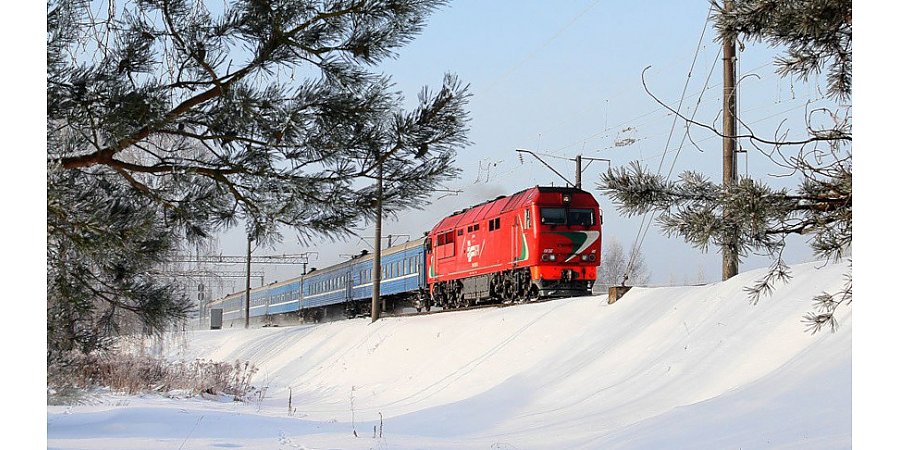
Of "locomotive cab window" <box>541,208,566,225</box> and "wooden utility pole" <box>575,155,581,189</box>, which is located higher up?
"wooden utility pole" <box>575,155,581,189</box>

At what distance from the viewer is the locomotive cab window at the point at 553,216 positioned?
19.5 m

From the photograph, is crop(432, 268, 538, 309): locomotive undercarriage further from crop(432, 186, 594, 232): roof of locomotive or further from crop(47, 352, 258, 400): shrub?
crop(47, 352, 258, 400): shrub

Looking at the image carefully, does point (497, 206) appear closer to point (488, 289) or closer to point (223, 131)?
point (488, 289)

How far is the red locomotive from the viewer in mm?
19344

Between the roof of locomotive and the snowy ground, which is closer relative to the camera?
the snowy ground

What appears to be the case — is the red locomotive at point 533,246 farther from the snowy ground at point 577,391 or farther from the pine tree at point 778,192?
the pine tree at point 778,192

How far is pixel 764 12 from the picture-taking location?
5.22m

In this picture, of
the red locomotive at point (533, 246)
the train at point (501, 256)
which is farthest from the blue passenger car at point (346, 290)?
the red locomotive at point (533, 246)

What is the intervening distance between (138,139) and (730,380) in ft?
23.9

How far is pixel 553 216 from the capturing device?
776 inches

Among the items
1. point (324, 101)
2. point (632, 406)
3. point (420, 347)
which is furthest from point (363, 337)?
point (324, 101)

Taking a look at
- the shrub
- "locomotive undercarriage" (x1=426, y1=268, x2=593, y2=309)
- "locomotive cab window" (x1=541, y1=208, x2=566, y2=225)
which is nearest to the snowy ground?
the shrub

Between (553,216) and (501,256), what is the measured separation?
1.71 metres

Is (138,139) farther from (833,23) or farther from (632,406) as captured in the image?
(632,406)
